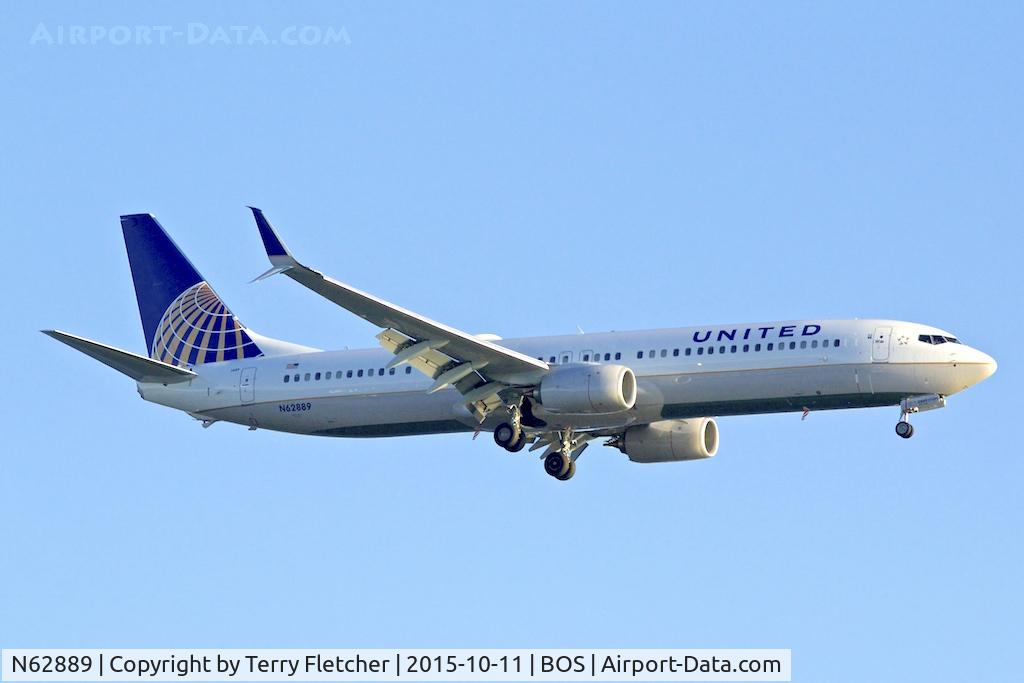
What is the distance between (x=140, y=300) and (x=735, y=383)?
22993 millimetres

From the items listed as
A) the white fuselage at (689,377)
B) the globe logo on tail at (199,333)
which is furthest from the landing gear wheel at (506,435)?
the globe logo on tail at (199,333)

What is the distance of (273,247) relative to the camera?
5003 cm

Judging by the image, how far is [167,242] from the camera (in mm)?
69062

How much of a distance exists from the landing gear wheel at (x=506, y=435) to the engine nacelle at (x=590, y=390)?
5.89 feet

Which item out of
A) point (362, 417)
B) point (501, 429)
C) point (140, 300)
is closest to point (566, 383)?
point (501, 429)

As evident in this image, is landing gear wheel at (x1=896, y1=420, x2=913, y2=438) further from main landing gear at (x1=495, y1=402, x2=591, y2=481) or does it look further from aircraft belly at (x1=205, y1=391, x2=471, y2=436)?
Answer: aircraft belly at (x1=205, y1=391, x2=471, y2=436)

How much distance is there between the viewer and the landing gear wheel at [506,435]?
58.7 meters

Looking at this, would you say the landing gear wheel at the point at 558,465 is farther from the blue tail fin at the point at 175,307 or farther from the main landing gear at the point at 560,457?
the blue tail fin at the point at 175,307

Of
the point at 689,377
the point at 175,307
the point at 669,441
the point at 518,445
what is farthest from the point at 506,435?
the point at 175,307

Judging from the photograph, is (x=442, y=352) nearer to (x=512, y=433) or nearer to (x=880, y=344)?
(x=512, y=433)

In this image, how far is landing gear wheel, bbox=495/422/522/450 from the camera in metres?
58.7

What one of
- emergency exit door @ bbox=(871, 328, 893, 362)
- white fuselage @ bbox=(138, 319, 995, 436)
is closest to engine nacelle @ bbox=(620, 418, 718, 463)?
white fuselage @ bbox=(138, 319, 995, 436)

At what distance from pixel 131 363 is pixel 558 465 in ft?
44.9

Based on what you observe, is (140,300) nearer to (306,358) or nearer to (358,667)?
(306,358)
